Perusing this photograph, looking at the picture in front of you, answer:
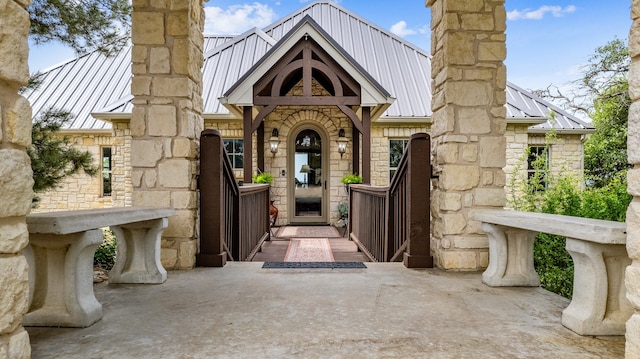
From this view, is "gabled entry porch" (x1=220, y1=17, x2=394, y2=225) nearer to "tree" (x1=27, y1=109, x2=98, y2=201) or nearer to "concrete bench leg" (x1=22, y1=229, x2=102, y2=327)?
"tree" (x1=27, y1=109, x2=98, y2=201)

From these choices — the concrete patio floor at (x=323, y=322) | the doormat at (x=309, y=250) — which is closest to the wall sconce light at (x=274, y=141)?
the doormat at (x=309, y=250)

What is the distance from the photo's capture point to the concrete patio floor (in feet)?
6.82

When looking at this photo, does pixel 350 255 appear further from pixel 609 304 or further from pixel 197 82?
pixel 609 304

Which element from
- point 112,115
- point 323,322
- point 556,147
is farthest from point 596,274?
point 112,115

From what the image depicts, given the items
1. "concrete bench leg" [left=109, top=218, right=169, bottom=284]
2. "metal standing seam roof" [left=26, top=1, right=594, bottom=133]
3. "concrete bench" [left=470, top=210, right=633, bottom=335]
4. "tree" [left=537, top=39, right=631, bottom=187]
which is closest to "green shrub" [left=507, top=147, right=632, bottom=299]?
"concrete bench" [left=470, top=210, right=633, bottom=335]

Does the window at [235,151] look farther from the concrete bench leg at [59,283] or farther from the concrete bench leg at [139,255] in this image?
the concrete bench leg at [59,283]

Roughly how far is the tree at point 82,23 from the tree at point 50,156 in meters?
0.84

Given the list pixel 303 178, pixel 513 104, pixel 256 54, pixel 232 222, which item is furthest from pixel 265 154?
pixel 513 104

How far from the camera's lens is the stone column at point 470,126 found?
3842 millimetres

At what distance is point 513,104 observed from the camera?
986 cm

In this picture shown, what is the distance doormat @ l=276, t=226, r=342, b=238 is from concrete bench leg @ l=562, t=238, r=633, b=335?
597cm

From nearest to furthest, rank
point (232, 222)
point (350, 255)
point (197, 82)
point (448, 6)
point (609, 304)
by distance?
point (609, 304) < point (448, 6) < point (197, 82) < point (232, 222) < point (350, 255)

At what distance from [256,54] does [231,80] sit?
124cm

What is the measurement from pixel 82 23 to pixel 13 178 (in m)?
3.63
